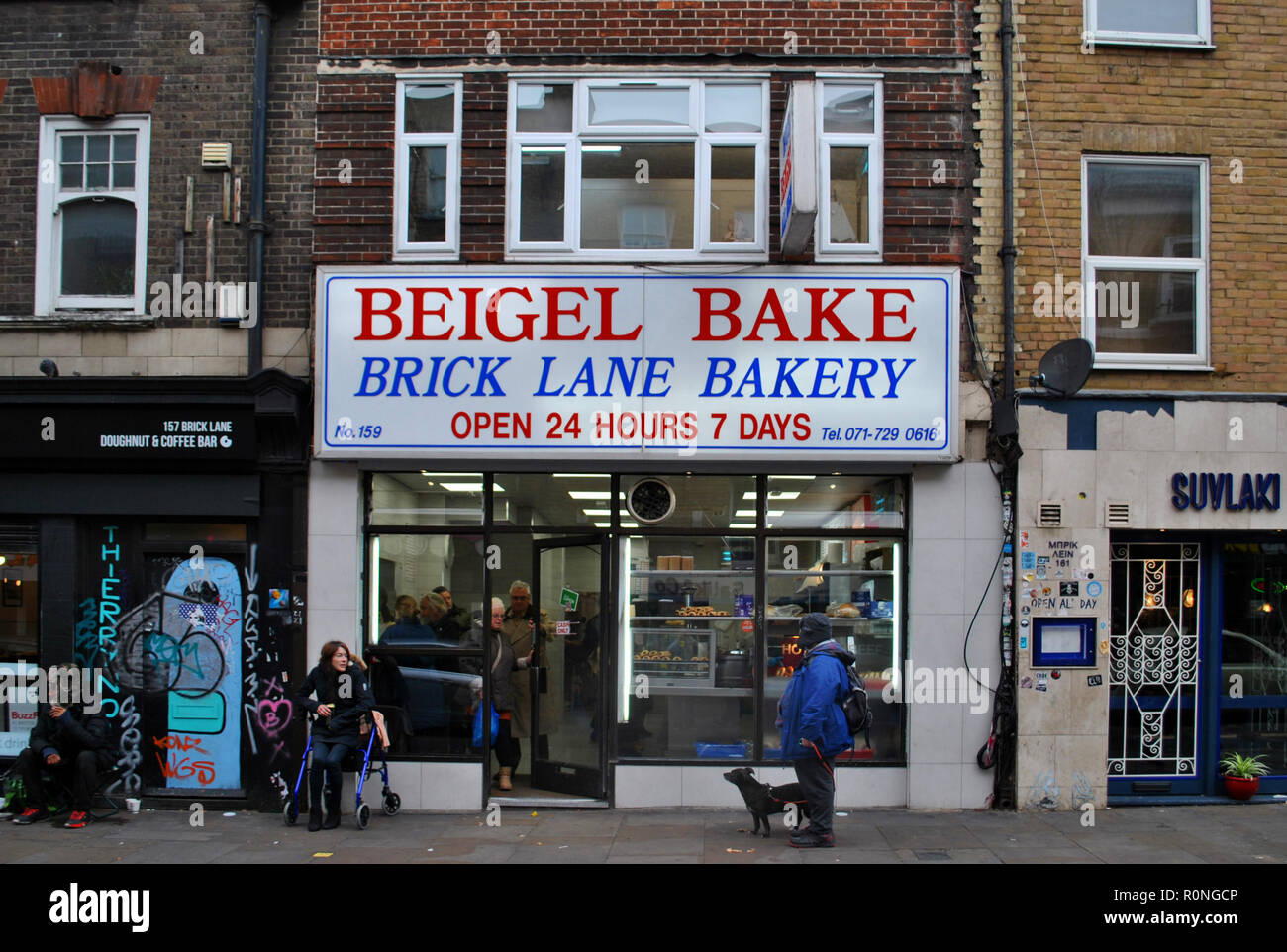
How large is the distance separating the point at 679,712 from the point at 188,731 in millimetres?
4750

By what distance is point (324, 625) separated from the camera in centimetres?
1048

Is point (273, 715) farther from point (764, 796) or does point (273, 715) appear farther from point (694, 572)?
point (764, 796)

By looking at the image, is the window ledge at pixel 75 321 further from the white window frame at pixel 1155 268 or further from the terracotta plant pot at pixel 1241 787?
the terracotta plant pot at pixel 1241 787

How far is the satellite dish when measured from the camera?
10055mm

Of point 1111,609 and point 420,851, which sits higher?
point 1111,609

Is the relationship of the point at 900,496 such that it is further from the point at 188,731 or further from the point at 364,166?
the point at 188,731

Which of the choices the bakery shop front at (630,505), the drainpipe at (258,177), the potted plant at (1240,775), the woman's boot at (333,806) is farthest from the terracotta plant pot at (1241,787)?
the drainpipe at (258,177)

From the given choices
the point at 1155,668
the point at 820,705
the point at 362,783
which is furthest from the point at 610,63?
the point at 1155,668

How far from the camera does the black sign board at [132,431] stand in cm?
1046

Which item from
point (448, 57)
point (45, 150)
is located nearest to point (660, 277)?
point (448, 57)

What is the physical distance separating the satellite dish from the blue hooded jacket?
131 inches

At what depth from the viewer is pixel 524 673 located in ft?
35.8

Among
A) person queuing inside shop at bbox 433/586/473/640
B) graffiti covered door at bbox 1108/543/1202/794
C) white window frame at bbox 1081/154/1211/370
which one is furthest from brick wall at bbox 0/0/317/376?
graffiti covered door at bbox 1108/543/1202/794

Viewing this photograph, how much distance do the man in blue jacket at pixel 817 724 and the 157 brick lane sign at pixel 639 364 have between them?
2.03 m
